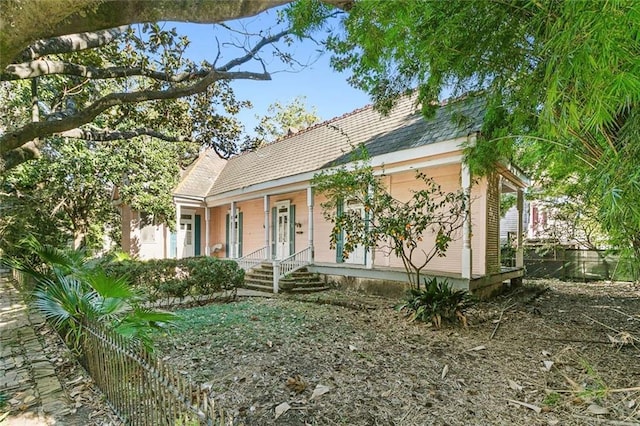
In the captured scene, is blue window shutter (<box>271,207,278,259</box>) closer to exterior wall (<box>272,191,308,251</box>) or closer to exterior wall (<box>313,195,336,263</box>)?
exterior wall (<box>272,191,308,251</box>)

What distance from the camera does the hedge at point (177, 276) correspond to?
8.24 meters

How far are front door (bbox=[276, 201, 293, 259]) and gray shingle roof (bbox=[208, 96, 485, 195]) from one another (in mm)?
1336

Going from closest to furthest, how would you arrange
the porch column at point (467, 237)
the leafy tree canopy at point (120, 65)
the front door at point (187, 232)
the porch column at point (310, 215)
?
1. the leafy tree canopy at point (120, 65)
2. the porch column at point (467, 237)
3. the porch column at point (310, 215)
4. the front door at point (187, 232)

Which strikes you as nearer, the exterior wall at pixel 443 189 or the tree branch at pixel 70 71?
the tree branch at pixel 70 71

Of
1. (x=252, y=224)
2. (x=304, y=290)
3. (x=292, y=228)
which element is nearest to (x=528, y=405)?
(x=304, y=290)

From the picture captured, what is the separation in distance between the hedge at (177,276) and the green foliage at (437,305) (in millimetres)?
5139

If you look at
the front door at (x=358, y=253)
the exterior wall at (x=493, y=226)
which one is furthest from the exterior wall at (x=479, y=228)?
the front door at (x=358, y=253)

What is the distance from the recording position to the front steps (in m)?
10.3

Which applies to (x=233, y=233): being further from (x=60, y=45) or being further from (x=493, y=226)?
(x=60, y=45)

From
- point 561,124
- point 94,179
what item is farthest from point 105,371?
point 94,179

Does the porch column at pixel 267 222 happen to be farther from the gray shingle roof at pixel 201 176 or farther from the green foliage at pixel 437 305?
the green foliage at pixel 437 305

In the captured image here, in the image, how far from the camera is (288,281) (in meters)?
10.5

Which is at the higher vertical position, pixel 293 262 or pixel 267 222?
pixel 267 222

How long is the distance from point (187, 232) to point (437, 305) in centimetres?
1520
